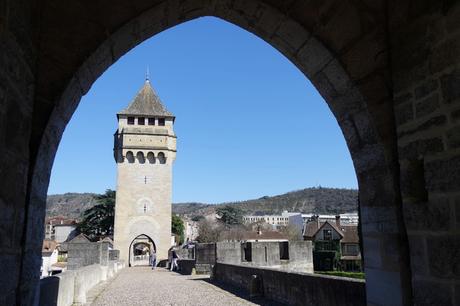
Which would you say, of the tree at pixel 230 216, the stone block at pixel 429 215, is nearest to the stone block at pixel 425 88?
the stone block at pixel 429 215

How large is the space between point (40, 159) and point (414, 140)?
7.31 ft

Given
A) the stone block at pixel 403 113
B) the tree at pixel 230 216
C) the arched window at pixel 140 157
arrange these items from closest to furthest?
the stone block at pixel 403 113, the arched window at pixel 140 157, the tree at pixel 230 216

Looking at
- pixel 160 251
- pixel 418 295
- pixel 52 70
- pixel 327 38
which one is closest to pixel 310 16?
pixel 327 38

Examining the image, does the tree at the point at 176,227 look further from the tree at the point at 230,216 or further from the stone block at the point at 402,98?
the stone block at the point at 402,98

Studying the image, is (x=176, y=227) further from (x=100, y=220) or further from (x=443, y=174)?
(x=443, y=174)

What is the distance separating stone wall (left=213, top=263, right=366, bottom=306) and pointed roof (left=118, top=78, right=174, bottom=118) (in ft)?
79.2

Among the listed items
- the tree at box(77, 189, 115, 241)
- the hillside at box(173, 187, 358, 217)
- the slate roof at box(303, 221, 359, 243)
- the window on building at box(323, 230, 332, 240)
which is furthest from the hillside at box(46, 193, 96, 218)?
the window on building at box(323, 230, 332, 240)

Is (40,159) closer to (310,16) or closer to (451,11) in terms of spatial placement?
(310,16)

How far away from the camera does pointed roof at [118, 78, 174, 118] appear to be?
3475 centimetres

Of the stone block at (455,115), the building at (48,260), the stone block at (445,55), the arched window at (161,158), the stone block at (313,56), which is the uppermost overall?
the arched window at (161,158)

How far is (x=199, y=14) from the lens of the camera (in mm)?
3268

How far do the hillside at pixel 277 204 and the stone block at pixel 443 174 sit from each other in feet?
412

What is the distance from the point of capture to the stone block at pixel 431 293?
2.36m

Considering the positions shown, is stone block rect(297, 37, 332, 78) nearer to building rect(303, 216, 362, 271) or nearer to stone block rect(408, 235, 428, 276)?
stone block rect(408, 235, 428, 276)
